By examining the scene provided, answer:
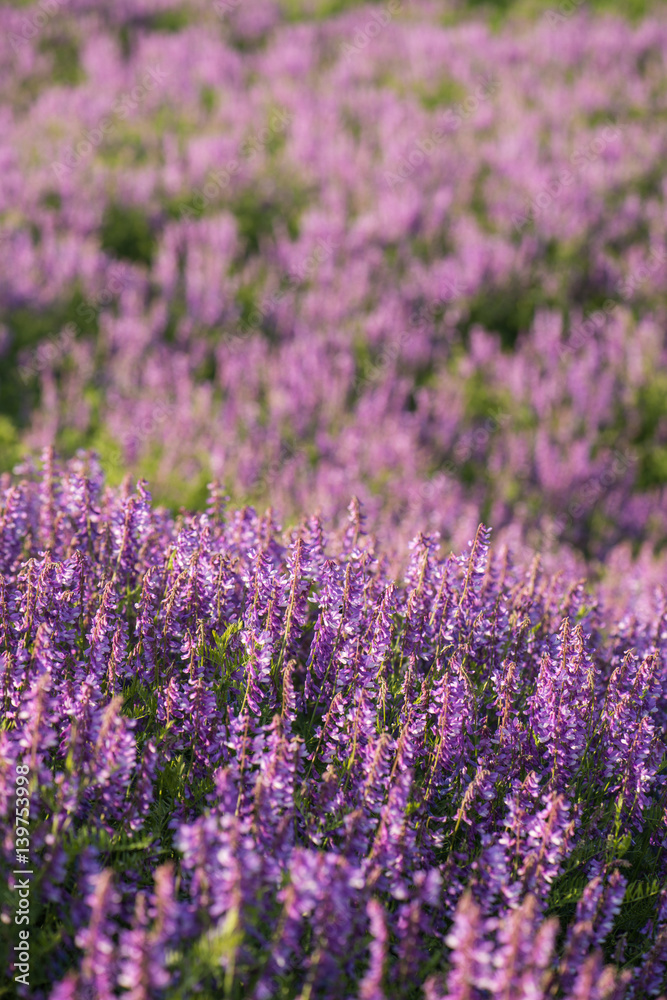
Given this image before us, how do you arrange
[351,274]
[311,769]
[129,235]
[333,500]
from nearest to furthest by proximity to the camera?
[311,769] → [333,500] → [351,274] → [129,235]

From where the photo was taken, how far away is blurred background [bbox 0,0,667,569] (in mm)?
7031

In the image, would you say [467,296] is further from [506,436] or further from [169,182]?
[169,182]

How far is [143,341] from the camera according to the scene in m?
7.99

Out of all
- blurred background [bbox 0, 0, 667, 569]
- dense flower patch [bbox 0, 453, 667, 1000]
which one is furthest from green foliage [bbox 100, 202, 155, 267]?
dense flower patch [bbox 0, 453, 667, 1000]

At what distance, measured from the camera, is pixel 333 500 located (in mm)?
6203

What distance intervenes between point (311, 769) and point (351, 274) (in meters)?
6.79

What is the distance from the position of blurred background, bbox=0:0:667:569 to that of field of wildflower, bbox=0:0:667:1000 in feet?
0.17

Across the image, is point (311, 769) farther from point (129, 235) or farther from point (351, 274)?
point (129, 235)

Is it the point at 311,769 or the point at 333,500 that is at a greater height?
the point at 333,500

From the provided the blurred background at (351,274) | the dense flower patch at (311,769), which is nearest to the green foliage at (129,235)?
the blurred background at (351,274)

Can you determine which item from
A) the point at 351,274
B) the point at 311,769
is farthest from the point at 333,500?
the point at 351,274

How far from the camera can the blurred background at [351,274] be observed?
23.1 ft

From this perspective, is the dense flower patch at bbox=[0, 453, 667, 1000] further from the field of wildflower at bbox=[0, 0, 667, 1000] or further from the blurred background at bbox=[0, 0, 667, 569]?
the blurred background at bbox=[0, 0, 667, 569]

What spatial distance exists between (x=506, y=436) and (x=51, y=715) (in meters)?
5.71
